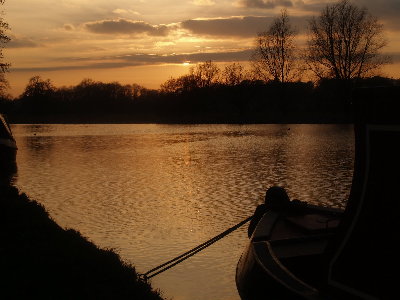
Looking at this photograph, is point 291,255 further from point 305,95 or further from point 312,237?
point 305,95

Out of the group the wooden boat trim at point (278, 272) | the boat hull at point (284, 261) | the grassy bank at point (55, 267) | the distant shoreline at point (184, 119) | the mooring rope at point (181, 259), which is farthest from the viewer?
the distant shoreline at point (184, 119)

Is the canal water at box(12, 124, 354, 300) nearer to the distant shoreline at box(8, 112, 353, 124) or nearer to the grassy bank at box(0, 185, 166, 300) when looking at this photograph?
the grassy bank at box(0, 185, 166, 300)

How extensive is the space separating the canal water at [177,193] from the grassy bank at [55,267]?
105 centimetres

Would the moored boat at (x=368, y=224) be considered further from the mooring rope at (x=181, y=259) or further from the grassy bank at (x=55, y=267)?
the mooring rope at (x=181, y=259)

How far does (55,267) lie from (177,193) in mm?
11820

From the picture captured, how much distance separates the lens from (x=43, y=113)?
120m

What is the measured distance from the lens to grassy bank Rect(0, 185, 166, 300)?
7230 mm

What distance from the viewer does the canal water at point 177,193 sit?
36.3 ft

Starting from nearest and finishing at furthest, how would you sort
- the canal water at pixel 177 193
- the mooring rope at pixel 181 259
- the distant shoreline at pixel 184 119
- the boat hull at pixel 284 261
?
1. the boat hull at pixel 284 261
2. the mooring rope at pixel 181 259
3. the canal water at pixel 177 193
4. the distant shoreline at pixel 184 119

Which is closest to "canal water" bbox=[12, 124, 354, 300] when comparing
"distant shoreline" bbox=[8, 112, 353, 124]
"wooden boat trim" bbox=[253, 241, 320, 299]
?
"wooden boat trim" bbox=[253, 241, 320, 299]

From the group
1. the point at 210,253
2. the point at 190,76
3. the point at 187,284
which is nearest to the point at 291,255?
the point at 187,284

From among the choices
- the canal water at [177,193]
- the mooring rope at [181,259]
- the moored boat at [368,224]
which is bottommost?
the canal water at [177,193]

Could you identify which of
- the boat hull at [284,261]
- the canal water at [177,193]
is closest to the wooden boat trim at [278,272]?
the boat hull at [284,261]

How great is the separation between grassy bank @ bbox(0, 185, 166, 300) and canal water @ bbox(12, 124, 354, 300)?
3.45 feet
